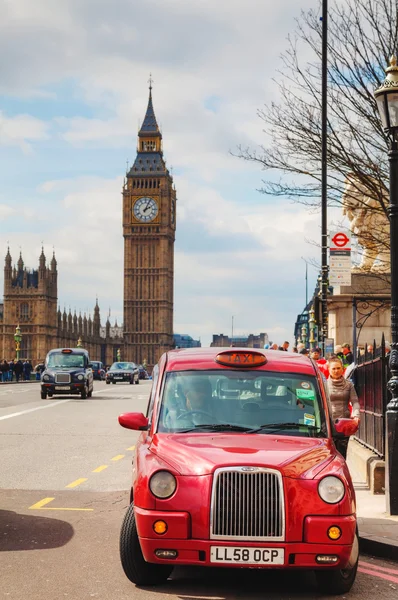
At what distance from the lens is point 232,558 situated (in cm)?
598

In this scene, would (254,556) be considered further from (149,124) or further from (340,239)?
(149,124)

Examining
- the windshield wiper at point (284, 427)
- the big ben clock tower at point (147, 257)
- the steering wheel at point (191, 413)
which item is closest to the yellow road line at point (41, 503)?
the steering wheel at point (191, 413)

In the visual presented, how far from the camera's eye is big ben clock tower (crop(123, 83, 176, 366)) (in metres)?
170

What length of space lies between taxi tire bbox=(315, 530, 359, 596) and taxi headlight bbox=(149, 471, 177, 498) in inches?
46.4

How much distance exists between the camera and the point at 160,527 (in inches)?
240

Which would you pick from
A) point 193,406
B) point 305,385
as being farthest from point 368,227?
point 193,406

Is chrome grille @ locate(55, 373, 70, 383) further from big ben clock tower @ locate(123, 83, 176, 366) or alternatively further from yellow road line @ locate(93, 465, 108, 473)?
big ben clock tower @ locate(123, 83, 176, 366)

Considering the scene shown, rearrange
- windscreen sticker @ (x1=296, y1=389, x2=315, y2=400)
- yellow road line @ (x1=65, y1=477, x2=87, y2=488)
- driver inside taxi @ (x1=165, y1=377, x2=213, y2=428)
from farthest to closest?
yellow road line @ (x1=65, y1=477, x2=87, y2=488) → windscreen sticker @ (x1=296, y1=389, x2=315, y2=400) → driver inside taxi @ (x1=165, y1=377, x2=213, y2=428)

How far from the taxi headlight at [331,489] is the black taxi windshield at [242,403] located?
767mm

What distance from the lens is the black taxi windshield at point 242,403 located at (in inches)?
275

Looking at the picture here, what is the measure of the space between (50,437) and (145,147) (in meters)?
165

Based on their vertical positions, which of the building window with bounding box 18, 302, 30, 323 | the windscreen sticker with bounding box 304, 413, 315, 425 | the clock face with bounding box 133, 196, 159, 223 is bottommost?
the windscreen sticker with bounding box 304, 413, 315, 425

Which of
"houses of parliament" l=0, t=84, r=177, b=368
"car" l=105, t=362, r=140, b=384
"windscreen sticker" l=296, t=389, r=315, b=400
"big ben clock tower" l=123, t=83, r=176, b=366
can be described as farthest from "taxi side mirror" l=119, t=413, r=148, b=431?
"big ben clock tower" l=123, t=83, r=176, b=366

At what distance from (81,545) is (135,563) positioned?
1.57 m
